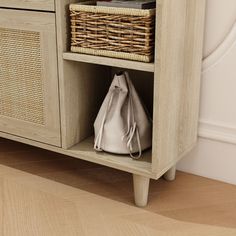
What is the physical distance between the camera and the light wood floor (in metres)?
1.11

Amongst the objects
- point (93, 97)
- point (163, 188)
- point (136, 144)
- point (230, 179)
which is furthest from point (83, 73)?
point (230, 179)

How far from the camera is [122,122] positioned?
122 centimetres

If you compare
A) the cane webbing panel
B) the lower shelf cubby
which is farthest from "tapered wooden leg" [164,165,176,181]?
the cane webbing panel

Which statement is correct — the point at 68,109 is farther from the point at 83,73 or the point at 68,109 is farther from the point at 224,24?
the point at 224,24

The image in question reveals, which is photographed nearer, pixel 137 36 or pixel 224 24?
pixel 137 36

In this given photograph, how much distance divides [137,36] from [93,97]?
33 centimetres

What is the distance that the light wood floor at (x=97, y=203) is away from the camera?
3.65 ft

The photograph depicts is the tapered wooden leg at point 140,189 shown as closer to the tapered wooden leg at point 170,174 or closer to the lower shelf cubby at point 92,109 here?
the lower shelf cubby at point 92,109

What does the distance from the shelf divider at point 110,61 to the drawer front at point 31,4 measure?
0.42ft

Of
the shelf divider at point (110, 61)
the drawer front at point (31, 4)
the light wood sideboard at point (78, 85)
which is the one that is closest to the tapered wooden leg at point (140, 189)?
the light wood sideboard at point (78, 85)

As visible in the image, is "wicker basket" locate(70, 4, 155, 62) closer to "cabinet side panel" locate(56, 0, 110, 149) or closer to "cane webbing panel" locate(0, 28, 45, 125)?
"cabinet side panel" locate(56, 0, 110, 149)

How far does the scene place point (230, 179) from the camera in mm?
1341

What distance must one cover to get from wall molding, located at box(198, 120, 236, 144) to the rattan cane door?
1.45ft

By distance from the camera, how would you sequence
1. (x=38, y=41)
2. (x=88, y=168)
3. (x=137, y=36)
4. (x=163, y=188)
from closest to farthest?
(x=137, y=36)
(x=38, y=41)
(x=163, y=188)
(x=88, y=168)
